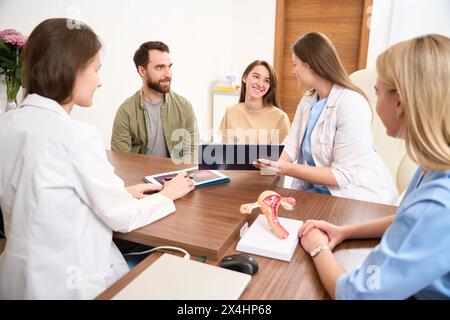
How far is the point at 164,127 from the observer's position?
2.36 m

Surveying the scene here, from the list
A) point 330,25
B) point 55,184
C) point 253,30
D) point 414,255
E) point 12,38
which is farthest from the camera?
point 253,30

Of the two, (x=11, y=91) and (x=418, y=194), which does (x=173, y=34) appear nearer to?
(x=11, y=91)

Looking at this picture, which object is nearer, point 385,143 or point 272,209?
point 272,209

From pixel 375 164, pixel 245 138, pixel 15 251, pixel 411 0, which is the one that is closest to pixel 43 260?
pixel 15 251

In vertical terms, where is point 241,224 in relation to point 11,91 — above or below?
below

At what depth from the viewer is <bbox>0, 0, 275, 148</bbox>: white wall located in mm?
2352

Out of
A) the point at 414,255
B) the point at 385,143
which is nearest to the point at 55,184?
the point at 414,255

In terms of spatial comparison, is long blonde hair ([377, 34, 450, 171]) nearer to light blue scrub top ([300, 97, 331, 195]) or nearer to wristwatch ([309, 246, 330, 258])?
wristwatch ([309, 246, 330, 258])

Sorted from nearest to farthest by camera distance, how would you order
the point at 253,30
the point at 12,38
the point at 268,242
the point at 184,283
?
the point at 184,283 < the point at 268,242 < the point at 12,38 < the point at 253,30

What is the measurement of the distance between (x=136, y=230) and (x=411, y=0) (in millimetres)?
3744

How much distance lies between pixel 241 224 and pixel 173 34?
107 inches

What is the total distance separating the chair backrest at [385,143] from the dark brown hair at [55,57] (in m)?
1.60
